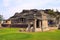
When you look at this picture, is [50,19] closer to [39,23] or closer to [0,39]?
[39,23]

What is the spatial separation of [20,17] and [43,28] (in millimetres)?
31002

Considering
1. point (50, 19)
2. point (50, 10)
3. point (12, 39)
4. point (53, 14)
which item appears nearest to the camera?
point (12, 39)

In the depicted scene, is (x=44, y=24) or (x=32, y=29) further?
(x=44, y=24)

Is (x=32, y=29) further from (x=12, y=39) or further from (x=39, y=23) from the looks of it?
(x=12, y=39)

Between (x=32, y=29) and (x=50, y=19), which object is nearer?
(x=32, y=29)

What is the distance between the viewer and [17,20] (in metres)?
84.1

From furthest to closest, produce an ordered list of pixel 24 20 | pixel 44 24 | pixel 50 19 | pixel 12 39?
pixel 50 19
pixel 24 20
pixel 44 24
pixel 12 39

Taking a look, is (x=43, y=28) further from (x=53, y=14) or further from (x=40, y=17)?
(x=53, y=14)

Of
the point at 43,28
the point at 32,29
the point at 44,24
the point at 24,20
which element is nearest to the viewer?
the point at 32,29

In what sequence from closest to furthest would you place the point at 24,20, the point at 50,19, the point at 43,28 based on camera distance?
the point at 43,28 → the point at 24,20 → the point at 50,19

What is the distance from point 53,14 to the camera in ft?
326

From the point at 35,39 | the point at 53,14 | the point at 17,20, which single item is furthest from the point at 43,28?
the point at 53,14

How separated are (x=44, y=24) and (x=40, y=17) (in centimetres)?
270

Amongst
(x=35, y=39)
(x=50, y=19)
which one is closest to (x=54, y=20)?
(x=50, y=19)
